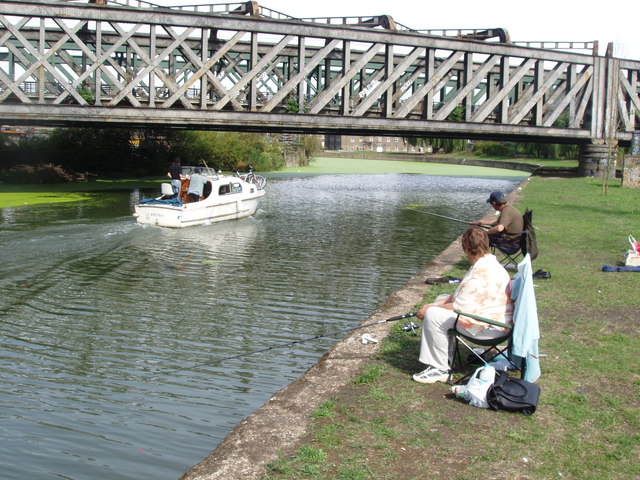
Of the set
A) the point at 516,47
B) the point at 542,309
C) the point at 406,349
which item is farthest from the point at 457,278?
the point at 516,47

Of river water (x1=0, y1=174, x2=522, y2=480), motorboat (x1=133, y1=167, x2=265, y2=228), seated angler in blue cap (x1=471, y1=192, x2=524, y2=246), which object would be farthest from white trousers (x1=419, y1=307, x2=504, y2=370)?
motorboat (x1=133, y1=167, x2=265, y2=228)

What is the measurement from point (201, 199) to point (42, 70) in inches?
580

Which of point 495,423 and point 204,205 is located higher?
point 495,423

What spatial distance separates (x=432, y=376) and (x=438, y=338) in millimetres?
392

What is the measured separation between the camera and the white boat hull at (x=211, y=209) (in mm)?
24359

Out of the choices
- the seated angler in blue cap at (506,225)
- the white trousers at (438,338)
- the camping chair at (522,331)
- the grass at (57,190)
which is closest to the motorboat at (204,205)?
the grass at (57,190)

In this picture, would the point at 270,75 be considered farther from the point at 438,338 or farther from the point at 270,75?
the point at 438,338

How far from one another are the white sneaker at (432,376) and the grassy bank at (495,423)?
89 mm

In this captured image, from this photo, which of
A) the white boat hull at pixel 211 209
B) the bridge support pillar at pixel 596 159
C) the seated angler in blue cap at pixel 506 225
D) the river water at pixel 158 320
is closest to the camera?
the river water at pixel 158 320

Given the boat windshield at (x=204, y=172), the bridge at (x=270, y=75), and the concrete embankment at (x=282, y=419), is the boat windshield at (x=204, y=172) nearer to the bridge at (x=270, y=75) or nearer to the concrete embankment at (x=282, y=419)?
the bridge at (x=270, y=75)

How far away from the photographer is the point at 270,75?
159ft

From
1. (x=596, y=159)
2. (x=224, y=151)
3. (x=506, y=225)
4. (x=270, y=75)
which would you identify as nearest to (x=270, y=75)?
(x=270, y=75)

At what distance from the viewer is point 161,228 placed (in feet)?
79.7

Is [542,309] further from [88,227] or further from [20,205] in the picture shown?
[20,205]
